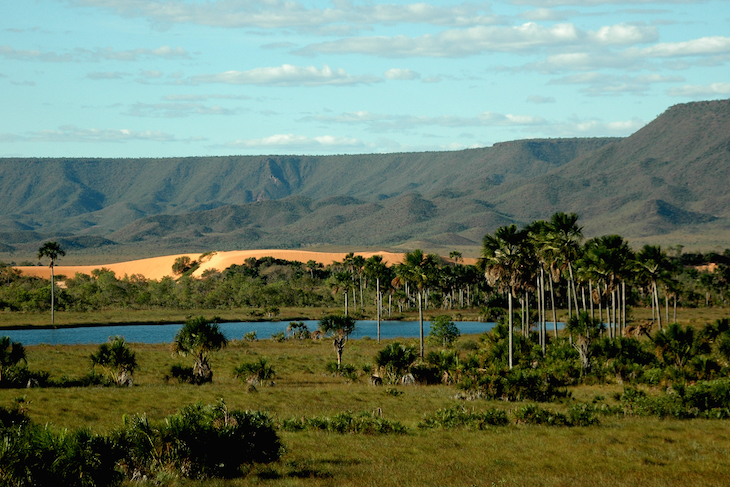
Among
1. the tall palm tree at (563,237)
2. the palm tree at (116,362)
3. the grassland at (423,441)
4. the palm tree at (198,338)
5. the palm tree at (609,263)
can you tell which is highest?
the tall palm tree at (563,237)

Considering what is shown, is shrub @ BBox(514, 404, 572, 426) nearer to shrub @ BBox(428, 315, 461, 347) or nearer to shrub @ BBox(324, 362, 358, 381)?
shrub @ BBox(324, 362, 358, 381)

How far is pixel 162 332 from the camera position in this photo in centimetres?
9838

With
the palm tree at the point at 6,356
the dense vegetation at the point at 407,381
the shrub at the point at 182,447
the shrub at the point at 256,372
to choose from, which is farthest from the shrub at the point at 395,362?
the shrub at the point at 182,447

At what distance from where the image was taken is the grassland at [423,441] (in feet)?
73.8

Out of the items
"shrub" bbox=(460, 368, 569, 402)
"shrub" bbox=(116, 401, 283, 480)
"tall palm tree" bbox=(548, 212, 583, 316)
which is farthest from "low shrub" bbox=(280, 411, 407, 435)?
"tall palm tree" bbox=(548, 212, 583, 316)

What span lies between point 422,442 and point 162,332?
7584 centimetres

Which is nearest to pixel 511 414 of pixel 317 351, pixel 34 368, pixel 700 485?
pixel 700 485

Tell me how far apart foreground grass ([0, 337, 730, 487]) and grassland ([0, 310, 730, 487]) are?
45 millimetres

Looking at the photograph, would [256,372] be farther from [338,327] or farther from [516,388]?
[516,388]

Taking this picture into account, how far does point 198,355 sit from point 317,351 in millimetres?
27933

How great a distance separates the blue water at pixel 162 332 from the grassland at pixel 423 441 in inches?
1489

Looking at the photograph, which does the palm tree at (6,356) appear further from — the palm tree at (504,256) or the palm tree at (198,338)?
the palm tree at (504,256)

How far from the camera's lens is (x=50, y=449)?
62.2ft

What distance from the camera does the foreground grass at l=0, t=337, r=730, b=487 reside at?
73.7 ft
